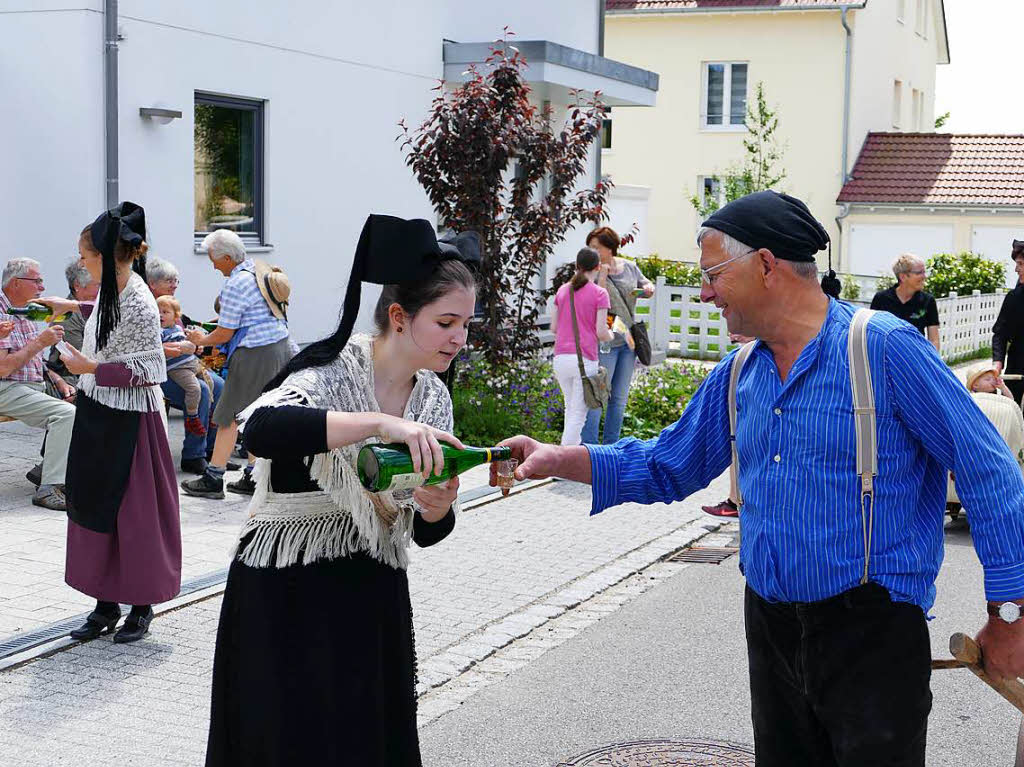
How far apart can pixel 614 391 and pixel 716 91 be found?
936 inches

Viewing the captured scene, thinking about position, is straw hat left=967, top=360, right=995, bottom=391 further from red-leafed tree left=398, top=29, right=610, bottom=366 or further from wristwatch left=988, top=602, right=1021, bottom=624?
wristwatch left=988, top=602, right=1021, bottom=624

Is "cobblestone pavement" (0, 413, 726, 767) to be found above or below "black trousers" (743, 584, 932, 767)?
below

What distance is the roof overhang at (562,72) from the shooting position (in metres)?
17.2

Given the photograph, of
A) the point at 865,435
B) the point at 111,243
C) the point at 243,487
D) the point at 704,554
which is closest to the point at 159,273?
the point at 243,487

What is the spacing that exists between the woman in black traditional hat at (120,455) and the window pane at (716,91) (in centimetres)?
2906

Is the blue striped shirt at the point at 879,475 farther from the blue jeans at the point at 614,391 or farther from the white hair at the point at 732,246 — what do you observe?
the blue jeans at the point at 614,391

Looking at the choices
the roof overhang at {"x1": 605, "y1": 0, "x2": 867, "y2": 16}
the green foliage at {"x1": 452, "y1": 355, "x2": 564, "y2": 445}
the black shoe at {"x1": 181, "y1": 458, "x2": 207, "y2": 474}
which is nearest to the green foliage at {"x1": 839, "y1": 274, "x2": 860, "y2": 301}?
Answer: the roof overhang at {"x1": 605, "y1": 0, "x2": 867, "y2": 16}

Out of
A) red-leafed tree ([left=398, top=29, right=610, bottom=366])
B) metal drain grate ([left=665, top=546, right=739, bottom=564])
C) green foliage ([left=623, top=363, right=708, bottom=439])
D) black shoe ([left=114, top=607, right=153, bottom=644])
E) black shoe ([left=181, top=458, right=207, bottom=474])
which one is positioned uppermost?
red-leafed tree ([left=398, top=29, right=610, bottom=366])

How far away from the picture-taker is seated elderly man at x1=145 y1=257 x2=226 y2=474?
10.8 meters

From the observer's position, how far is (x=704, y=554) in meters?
9.02

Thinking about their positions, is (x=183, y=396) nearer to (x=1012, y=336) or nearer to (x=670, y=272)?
(x=1012, y=336)

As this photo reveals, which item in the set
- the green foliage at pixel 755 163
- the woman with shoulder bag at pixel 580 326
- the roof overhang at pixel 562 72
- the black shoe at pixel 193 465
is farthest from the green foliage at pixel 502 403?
the green foliage at pixel 755 163

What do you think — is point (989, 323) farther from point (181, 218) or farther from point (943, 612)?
point (943, 612)

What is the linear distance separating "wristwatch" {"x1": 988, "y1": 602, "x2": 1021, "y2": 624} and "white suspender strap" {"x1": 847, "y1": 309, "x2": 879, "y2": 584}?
324mm
